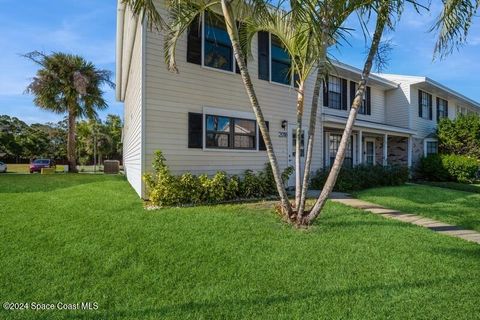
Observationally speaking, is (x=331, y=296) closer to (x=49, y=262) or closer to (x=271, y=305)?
(x=271, y=305)

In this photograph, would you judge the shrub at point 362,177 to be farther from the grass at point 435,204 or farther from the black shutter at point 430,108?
the black shutter at point 430,108

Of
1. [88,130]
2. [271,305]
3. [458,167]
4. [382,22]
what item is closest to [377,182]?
[458,167]

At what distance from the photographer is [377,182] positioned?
12062 mm

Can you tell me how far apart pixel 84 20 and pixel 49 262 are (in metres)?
9.26

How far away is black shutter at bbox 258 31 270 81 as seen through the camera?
10148 mm

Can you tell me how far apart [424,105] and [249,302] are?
19.8 meters

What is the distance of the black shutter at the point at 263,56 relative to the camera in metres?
10.1

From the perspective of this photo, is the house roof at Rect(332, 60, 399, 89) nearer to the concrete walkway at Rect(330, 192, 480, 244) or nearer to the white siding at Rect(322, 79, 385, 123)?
the white siding at Rect(322, 79, 385, 123)

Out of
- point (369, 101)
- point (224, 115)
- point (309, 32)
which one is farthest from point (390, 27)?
point (369, 101)

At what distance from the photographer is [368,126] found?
13.9 meters

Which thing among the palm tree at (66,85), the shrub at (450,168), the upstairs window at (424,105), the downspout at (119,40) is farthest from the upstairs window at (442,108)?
the palm tree at (66,85)

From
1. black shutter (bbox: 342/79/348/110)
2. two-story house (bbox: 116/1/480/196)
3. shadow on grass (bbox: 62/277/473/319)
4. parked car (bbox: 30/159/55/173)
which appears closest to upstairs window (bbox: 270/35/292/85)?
two-story house (bbox: 116/1/480/196)

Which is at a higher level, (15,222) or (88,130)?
(88,130)

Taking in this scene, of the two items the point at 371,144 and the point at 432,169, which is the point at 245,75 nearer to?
the point at 371,144
